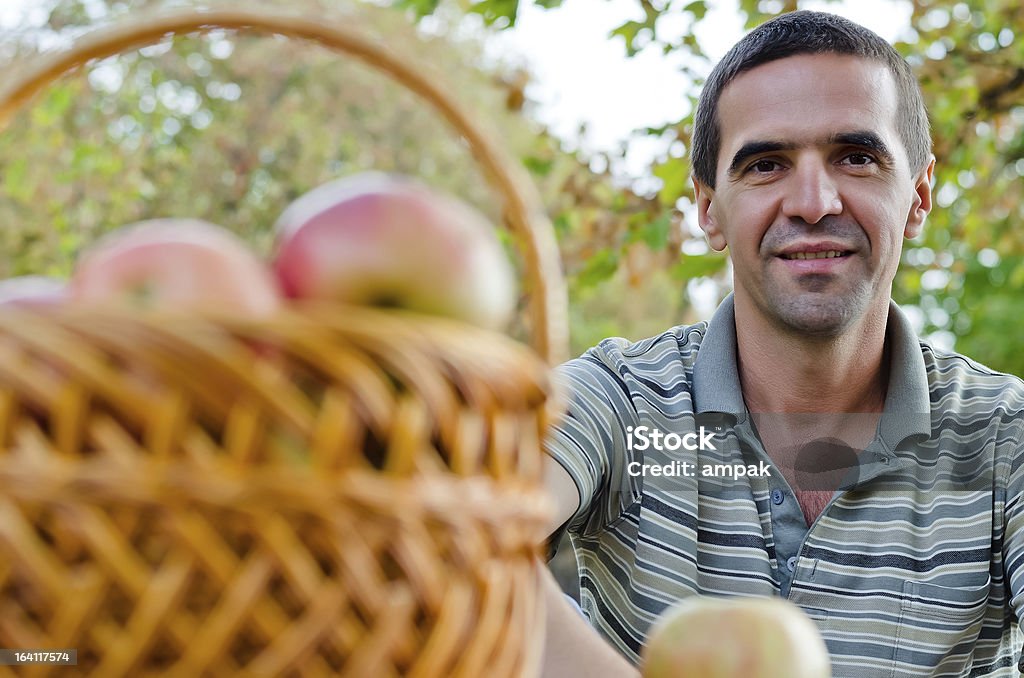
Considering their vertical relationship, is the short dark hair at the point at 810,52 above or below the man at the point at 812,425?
above

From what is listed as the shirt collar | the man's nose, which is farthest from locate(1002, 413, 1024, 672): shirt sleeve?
the man's nose

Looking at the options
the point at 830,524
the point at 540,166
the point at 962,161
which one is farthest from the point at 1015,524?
the point at 962,161

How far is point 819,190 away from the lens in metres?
1.37

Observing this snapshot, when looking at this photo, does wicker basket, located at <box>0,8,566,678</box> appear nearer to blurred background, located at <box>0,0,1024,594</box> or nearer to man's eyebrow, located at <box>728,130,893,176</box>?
blurred background, located at <box>0,0,1024,594</box>

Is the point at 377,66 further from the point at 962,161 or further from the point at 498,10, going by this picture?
the point at 962,161

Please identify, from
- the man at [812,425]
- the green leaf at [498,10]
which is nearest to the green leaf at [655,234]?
the green leaf at [498,10]

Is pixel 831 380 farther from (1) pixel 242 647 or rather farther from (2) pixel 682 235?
(2) pixel 682 235

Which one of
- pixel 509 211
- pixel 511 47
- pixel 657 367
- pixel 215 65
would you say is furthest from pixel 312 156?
pixel 509 211

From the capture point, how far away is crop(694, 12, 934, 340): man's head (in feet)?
4.45

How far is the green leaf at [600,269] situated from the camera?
2.44 metres

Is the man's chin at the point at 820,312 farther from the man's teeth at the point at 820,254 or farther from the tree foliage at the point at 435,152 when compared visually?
the tree foliage at the point at 435,152

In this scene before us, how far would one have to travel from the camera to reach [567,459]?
1230mm

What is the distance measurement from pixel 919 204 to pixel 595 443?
26.4 inches

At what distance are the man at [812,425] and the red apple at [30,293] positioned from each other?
0.77 m
